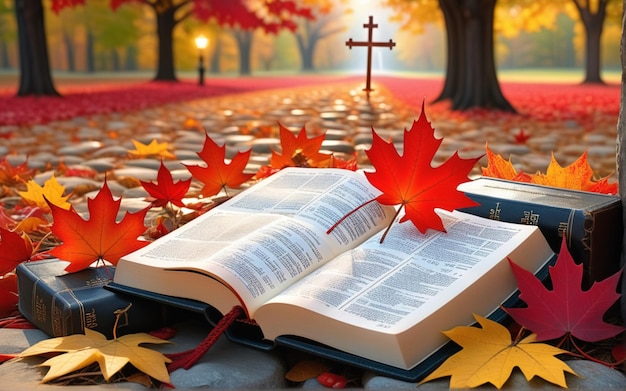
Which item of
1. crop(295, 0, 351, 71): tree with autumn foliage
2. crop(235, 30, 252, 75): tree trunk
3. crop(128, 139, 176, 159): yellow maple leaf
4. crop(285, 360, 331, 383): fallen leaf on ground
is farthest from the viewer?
crop(295, 0, 351, 71): tree with autumn foliage

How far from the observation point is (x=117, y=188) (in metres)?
2.91

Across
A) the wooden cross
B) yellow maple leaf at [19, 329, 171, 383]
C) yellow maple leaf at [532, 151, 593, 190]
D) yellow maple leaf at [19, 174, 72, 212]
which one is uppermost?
the wooden cross

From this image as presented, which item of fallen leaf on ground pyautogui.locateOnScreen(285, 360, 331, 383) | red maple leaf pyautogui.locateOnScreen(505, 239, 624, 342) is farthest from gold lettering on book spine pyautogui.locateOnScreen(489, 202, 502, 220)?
fallen leaf on ground pyautogui.locateOnScreen(285, 360, 331, 383)

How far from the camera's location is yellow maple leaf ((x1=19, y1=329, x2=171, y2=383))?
1.19 metres

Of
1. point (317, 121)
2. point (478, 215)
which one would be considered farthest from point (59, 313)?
point (317, 121)

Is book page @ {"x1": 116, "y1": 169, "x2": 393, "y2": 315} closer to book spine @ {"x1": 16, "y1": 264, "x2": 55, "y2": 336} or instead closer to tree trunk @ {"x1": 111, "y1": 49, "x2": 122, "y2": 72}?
book spine @ {"x1": 16, "y1": 264, "x2": 55, "y2": 336}

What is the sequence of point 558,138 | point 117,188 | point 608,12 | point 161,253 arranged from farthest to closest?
point 608,12, point 558,138, point 117,188, point 161,253

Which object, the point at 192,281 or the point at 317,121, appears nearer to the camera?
the point at 192,281

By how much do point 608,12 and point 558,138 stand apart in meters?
15.5

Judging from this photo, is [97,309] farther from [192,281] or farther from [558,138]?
[558,138]

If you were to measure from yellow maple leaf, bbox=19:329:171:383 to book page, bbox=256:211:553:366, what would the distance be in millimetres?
192

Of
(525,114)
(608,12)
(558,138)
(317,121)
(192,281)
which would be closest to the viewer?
(192,281)

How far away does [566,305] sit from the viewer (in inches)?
50.0

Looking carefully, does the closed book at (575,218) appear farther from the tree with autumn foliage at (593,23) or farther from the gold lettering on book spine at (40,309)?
the tree with autumn foliage at (593,23)
